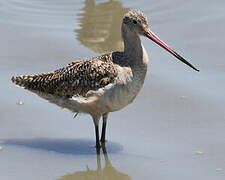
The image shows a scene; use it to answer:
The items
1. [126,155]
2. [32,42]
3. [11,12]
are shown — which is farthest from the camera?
[11,12]

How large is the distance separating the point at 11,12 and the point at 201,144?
504 centimetres

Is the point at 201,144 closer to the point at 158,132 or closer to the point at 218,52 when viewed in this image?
the point at 158,132

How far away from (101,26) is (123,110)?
3070mm

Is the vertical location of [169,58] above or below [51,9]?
below

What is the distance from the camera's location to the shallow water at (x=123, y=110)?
23.9ft

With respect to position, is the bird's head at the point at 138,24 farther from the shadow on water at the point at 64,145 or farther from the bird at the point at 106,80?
the shadow on water at the point at 64,145

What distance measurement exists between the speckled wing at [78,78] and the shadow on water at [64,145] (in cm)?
51

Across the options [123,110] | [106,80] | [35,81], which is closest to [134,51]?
[106,80]

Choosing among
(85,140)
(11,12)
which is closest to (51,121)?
(85,140)

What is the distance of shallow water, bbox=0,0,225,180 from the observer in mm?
7293

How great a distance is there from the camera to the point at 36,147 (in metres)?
7.73

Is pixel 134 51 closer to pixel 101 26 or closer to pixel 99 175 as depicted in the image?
pixel 99 175

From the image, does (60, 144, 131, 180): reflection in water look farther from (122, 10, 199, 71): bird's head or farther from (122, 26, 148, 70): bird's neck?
(122, 10, 199, 71): bird's head

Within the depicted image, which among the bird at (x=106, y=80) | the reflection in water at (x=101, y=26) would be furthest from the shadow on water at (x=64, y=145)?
the reflection in water at (x=101, y=26)
